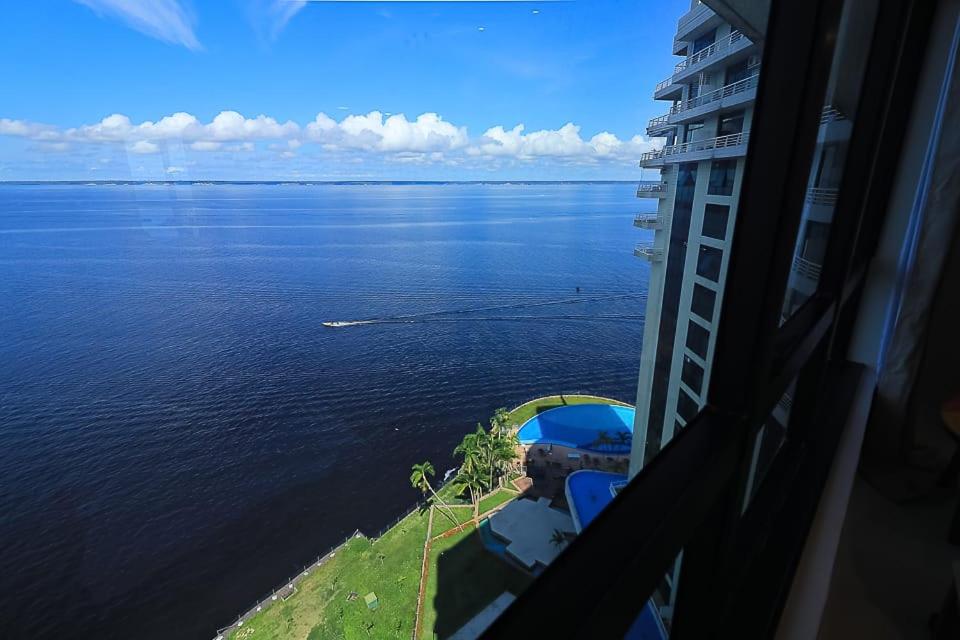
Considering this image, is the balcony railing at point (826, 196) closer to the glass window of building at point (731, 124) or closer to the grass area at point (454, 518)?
the glass window of building at point (731, 124)

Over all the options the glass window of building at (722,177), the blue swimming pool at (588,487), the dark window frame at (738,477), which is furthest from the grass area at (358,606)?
the glass window of building at (722,177)

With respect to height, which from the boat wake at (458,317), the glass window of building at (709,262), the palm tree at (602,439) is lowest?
the boat wake at (458,317)

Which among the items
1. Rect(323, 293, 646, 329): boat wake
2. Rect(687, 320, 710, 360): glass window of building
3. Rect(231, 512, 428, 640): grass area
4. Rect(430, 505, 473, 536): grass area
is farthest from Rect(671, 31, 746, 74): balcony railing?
Rect(323, 293, 646, 329): boat wake

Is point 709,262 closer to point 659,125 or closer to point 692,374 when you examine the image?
point 692,374

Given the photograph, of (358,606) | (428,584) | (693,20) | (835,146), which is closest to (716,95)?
(693,20)

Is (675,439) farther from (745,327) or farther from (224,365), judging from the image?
(224,365)
